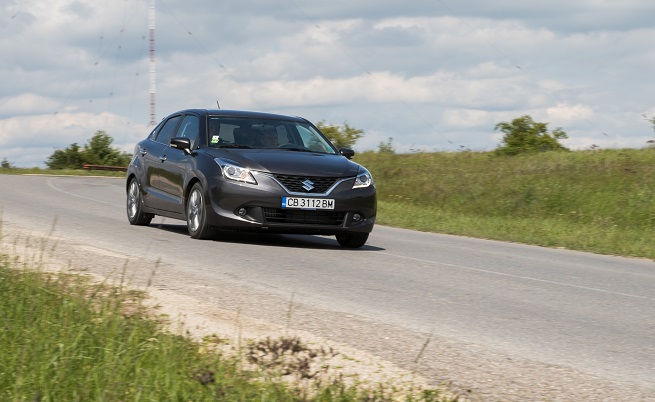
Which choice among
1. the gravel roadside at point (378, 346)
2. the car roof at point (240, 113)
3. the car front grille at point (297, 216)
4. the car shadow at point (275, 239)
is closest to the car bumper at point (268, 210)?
the car front grille at point (297, 216)

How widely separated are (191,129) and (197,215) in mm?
1631

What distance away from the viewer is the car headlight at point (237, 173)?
13.0 metres

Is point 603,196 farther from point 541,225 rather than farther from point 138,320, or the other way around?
point 138,320

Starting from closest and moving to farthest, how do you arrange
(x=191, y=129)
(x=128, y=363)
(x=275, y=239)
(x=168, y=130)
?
(x=128, y=363), (x=275, y=239), (x=191, y=129), (x=168, y=130)

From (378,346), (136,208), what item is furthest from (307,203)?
(378,346)

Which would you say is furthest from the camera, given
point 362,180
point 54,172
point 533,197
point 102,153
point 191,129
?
point 102,153

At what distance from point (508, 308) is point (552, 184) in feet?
66.3

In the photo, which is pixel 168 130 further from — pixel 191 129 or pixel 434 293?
pixel 434 293

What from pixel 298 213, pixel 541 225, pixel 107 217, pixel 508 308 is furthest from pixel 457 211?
pixel 508 308

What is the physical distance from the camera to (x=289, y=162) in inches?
523

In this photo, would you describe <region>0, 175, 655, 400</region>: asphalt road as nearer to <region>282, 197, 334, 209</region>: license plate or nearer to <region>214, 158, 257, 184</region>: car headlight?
<region>282, 197, 334, 209</region>: license plate

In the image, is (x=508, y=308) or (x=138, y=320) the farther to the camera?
(x=508, y=308)

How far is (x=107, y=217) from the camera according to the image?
17.8 m

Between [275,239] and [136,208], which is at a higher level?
[136,208]
